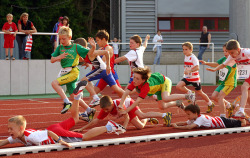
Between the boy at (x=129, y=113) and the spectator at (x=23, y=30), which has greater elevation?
the spectator at (x=23, y=30)

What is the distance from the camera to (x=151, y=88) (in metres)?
8.70

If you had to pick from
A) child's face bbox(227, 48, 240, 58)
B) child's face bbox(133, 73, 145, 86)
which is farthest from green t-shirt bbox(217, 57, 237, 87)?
child's face bbox(133, 73, 145, 86)

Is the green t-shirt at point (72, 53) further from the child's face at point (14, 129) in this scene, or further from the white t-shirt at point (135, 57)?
the child's face at point (14, 129)

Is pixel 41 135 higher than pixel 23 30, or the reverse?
pixel 23 30

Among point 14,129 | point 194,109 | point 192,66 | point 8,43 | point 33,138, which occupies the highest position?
point 8,43

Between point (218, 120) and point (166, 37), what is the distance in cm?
1939

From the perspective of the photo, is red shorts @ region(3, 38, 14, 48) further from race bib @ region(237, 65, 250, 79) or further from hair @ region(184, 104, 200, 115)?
race bib @ region(237, 65, 250, 79)

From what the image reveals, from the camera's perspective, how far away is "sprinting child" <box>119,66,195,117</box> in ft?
25.9

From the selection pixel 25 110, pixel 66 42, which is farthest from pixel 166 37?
pixel 66 42

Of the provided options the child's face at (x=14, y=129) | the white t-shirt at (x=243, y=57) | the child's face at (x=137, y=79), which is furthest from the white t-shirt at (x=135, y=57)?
the child's face at (x=14, y=129)

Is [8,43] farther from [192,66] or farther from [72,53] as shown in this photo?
[72,53]

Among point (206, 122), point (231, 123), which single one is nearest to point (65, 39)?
Answer: point (206, 122)

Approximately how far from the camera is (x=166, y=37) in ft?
89.4

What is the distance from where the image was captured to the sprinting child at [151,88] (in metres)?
7.89
